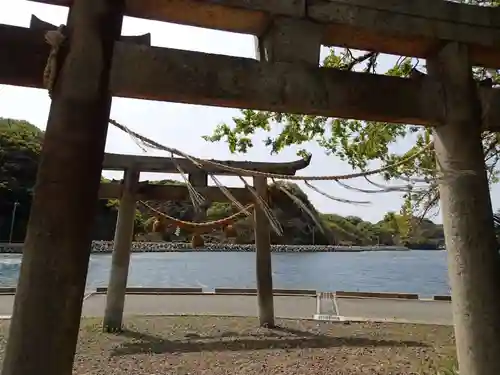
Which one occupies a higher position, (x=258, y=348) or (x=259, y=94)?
(x=259, y=94)

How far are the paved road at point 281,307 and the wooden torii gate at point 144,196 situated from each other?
1.66 metres

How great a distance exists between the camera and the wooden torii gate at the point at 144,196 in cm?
Result: 690

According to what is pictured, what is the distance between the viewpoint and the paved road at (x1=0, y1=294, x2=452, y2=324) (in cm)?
866

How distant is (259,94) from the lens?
2451 mm

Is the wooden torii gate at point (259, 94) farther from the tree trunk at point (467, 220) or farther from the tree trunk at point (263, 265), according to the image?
the tree trunk at point (263, 265)

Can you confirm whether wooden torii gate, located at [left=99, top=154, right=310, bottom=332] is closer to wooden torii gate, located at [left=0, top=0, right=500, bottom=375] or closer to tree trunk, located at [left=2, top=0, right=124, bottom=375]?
wooden torii gate, located at [left=0, top=0, right=500, bottom=375]

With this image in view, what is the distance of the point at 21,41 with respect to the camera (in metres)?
2.22

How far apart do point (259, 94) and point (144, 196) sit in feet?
17.0

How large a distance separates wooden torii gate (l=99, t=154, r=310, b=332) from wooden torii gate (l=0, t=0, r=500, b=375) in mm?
4245

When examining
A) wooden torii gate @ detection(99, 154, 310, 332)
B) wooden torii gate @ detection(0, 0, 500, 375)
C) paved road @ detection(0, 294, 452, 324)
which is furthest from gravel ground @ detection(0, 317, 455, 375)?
wooden torii gate @ detection(0, 0, 500, 375)

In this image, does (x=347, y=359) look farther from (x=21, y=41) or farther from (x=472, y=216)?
(x=21, y=41)

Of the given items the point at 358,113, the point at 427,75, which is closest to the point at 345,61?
the point at 427,75

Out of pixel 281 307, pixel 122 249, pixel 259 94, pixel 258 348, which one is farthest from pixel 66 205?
pixel 281 307

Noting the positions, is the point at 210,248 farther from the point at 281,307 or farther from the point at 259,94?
the point at 259,94
